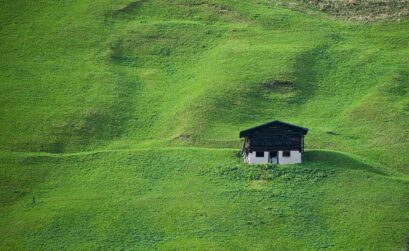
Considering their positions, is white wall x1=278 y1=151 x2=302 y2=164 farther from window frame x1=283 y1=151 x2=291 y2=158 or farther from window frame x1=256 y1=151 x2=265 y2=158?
window frame x1=256 y1=151 x2=265 y2=158

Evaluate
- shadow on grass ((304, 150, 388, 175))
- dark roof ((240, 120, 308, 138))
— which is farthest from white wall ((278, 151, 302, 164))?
dark roof ((240, 120, 308, 138))

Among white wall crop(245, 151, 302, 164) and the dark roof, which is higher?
the dark roof

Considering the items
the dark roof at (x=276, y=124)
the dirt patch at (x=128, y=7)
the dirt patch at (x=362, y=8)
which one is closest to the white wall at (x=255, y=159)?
the dark roof at (x=276, y=124)

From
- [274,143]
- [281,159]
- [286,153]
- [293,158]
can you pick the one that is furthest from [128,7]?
[293,158]

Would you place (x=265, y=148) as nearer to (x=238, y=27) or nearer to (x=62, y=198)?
(x=62, y=198)

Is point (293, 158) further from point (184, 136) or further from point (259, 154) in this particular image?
point (184, 136)

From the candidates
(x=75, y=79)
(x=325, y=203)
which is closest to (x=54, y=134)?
(x=75, y=79)
